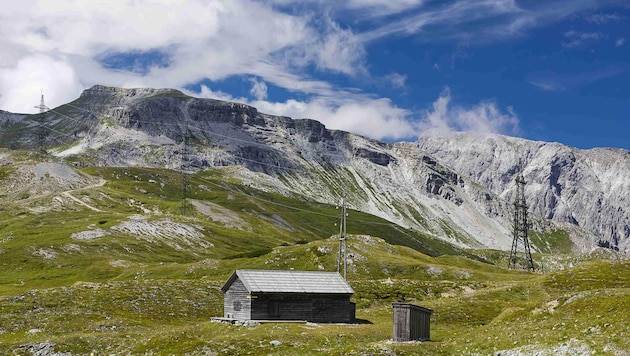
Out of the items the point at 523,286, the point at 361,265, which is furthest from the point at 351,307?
the point at 361,265

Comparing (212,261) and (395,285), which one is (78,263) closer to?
(212,261)

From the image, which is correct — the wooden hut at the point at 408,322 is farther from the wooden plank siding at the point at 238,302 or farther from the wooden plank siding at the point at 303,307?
the wooden plank siding at the point at 238,302

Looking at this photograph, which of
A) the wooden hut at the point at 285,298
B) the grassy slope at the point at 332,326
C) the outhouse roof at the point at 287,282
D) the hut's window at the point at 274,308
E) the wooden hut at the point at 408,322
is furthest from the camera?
the outhouse roof at the point at 287,282

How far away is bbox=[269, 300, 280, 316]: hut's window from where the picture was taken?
7439 cm

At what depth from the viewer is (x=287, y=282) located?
76.9 metres

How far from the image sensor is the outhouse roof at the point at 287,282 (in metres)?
74.6

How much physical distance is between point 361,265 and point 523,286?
4449cm

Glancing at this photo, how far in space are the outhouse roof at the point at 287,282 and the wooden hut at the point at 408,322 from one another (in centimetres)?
2204

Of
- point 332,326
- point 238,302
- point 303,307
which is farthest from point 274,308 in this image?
point 332,326

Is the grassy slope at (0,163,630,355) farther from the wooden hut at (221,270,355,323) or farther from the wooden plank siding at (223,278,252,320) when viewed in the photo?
the wooden hut at (221,270,355,323)

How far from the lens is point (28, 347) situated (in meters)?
56.8

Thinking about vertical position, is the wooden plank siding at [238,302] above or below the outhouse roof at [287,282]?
below

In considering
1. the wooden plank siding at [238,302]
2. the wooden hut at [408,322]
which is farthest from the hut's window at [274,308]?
the wooden hut at [408,322]

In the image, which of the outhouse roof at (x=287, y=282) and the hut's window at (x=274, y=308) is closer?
the hut's window at (x=274, y=308)
